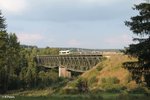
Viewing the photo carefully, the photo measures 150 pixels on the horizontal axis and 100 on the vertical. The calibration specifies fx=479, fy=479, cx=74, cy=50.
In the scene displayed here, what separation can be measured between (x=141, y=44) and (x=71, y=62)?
129200 mm

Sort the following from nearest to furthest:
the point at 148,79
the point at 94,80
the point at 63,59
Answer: the point at 148,79
the point at 94,80
the point at 63,59

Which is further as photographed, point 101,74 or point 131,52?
point 101,74

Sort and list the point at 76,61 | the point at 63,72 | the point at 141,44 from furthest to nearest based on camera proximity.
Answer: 1. the point at 63,72
2. the point at 76,61
3. the point at 141,44

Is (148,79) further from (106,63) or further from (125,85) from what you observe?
(106,63)

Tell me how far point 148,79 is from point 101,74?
73.5 meters

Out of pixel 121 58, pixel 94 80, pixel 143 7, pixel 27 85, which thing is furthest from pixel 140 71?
pixel 27 85

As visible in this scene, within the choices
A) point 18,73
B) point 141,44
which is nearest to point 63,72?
point 18,73

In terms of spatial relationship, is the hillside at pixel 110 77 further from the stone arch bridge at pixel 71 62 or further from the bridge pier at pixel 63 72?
the bridge pier at pixel 63 72

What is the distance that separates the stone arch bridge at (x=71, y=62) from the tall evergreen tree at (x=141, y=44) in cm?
10305

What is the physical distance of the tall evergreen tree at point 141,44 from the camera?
3878 cm

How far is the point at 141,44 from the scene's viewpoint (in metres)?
39.1

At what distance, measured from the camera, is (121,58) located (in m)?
121

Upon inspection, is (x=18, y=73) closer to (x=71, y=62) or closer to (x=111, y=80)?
(x=71, y=62)

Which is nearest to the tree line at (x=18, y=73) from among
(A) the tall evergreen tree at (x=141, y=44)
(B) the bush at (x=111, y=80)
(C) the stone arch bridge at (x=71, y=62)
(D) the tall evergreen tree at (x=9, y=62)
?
(D) the tall evergreen tree at (x=9, y=62)
